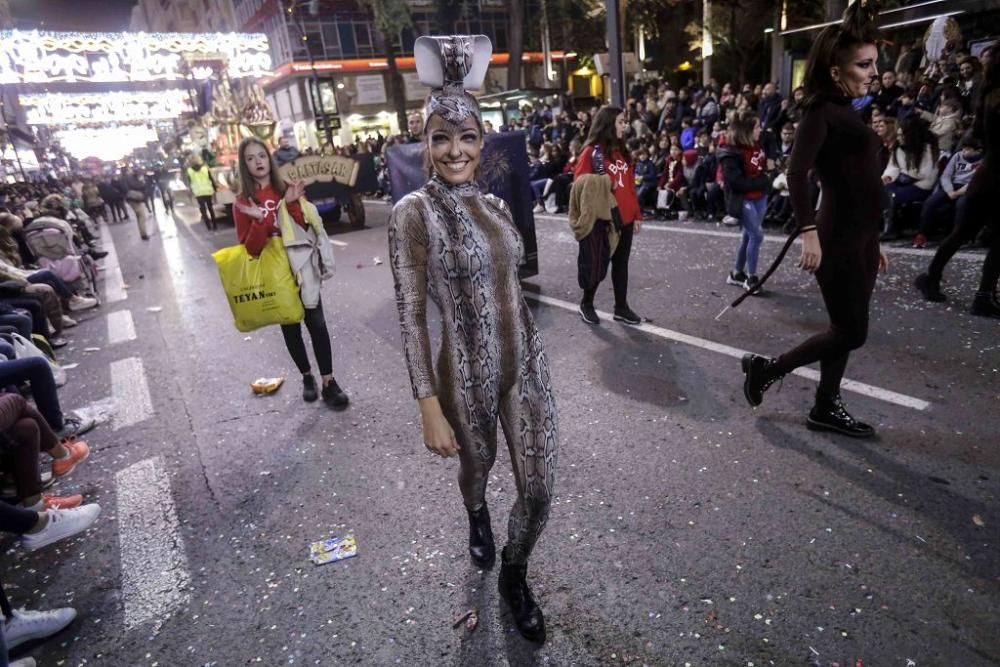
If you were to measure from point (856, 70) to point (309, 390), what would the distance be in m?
4.34

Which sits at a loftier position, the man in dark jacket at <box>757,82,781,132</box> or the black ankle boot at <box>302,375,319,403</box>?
the man in dark jacket at <box>757,82,781,132</box>

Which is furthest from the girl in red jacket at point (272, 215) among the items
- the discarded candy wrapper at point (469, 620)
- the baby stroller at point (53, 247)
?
the baby stroller at point (53, 247)

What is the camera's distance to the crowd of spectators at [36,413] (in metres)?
3.10

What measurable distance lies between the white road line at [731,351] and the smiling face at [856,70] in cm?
203

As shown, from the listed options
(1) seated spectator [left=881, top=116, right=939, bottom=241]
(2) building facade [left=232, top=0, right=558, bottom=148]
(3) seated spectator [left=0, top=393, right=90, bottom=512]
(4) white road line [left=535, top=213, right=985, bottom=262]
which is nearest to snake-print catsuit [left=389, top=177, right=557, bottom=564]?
(3) seated spectator [left=0, top=393, right=90, bottom=512]

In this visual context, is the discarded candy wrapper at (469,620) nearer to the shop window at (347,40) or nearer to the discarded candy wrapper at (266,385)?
the discarded candy wrapper at (266,385)

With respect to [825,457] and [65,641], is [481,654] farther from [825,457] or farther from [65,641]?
[825,457]

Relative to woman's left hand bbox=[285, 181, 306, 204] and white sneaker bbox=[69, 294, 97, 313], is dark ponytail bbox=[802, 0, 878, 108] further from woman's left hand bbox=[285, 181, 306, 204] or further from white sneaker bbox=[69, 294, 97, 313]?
white sneaker bbox=[69, 294, 97, 313]

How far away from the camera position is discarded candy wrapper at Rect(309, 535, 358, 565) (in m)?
3.01

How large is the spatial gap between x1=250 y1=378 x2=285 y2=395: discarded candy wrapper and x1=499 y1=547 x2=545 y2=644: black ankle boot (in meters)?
3.48

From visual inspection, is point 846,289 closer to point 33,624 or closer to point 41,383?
point 33,624

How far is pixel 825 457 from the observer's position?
11.1 feet

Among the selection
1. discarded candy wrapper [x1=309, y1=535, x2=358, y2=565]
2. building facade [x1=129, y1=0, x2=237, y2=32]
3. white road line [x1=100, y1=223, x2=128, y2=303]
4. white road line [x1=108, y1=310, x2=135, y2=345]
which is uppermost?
building facade [x1=129, y1=0, x2=237, y2=32]

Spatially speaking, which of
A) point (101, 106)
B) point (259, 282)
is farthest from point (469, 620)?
point (101, 106)
